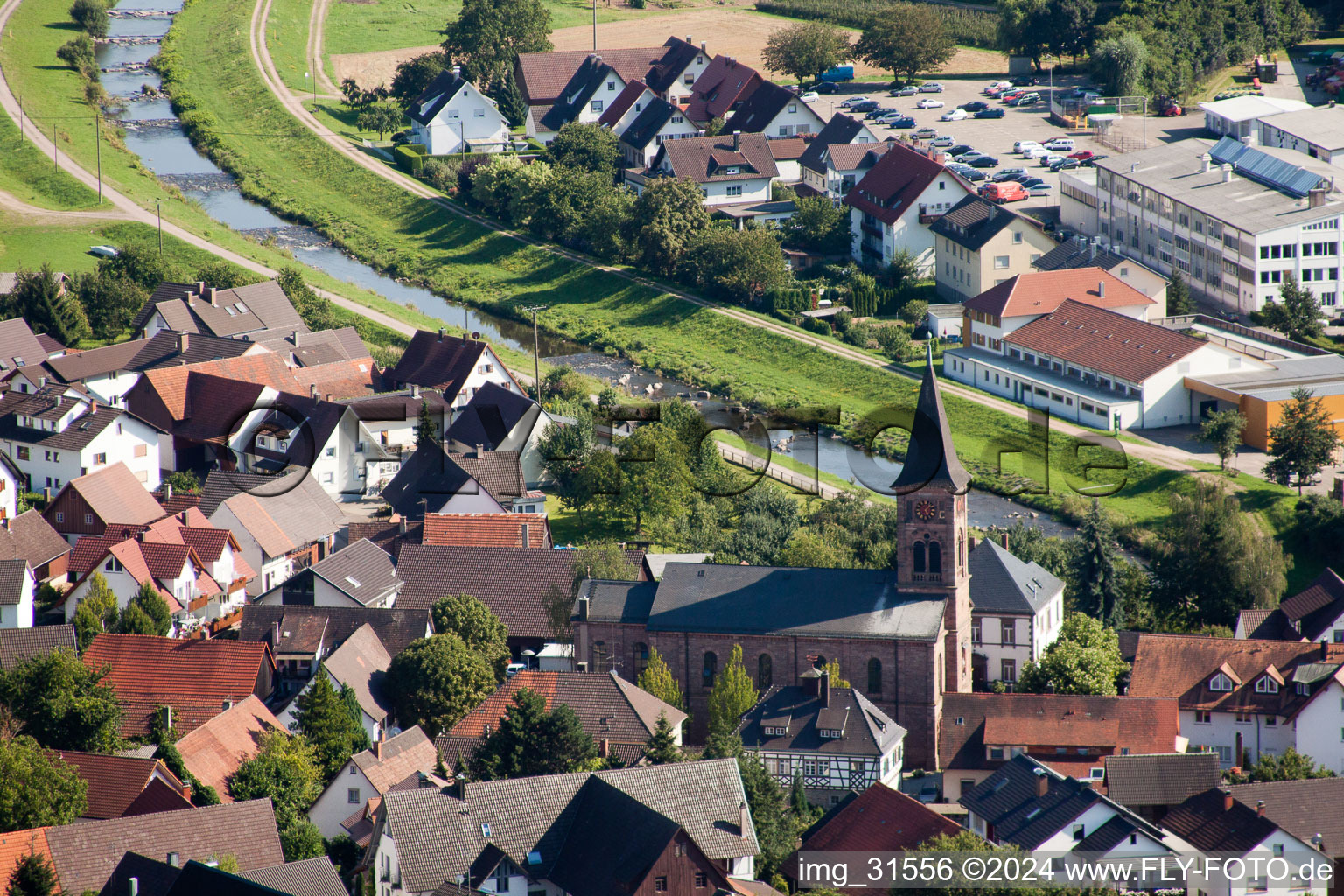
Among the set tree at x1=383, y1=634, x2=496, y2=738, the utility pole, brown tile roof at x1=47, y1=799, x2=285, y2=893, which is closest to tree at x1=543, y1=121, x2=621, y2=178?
the utility pole

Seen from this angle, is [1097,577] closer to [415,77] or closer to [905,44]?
[905,44]

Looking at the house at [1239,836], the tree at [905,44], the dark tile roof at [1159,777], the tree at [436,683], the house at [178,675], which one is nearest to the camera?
the house at [1239,836]

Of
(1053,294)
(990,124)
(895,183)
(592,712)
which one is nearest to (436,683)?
(592,712)

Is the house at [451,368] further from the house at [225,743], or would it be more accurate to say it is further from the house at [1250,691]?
the house at [1250,691]

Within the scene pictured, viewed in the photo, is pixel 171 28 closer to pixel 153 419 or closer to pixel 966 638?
pixel 153 419

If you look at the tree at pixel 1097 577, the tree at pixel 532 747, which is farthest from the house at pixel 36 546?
the tree at pixel 1097 577

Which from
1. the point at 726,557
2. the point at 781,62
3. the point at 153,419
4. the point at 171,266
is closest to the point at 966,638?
the point at 726,557
